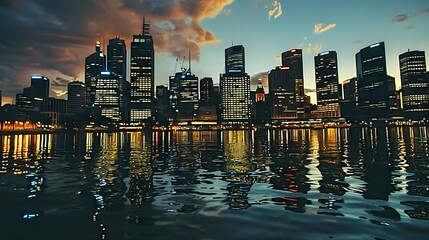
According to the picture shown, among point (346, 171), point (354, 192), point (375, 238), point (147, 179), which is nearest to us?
point (375, 238)

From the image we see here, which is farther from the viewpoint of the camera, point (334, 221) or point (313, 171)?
point (313, 171)

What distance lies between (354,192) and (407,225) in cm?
573

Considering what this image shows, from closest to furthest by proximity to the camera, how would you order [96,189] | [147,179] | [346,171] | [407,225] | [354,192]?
[407,225]
[354,192]
[96,189]
[147,179]
[346,171]

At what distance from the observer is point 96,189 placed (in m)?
17.7

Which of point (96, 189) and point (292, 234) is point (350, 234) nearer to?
point (292, 234)

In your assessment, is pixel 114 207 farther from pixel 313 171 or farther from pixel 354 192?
pixel 313 171

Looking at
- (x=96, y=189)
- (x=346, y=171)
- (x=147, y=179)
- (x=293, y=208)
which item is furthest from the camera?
(x=346, y=171)

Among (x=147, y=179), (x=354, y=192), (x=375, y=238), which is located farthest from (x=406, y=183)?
(x=147, y=179)

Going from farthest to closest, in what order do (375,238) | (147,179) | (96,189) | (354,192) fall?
(147,179)
(96,189)
(354,192)
(375,238)

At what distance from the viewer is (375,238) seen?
9.27 m

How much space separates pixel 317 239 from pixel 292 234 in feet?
2.73

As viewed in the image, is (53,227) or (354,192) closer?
(53,227)

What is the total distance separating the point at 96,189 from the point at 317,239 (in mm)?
13615

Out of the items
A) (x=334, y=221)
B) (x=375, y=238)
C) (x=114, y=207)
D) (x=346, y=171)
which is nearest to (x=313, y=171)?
(x=346, y=171)
